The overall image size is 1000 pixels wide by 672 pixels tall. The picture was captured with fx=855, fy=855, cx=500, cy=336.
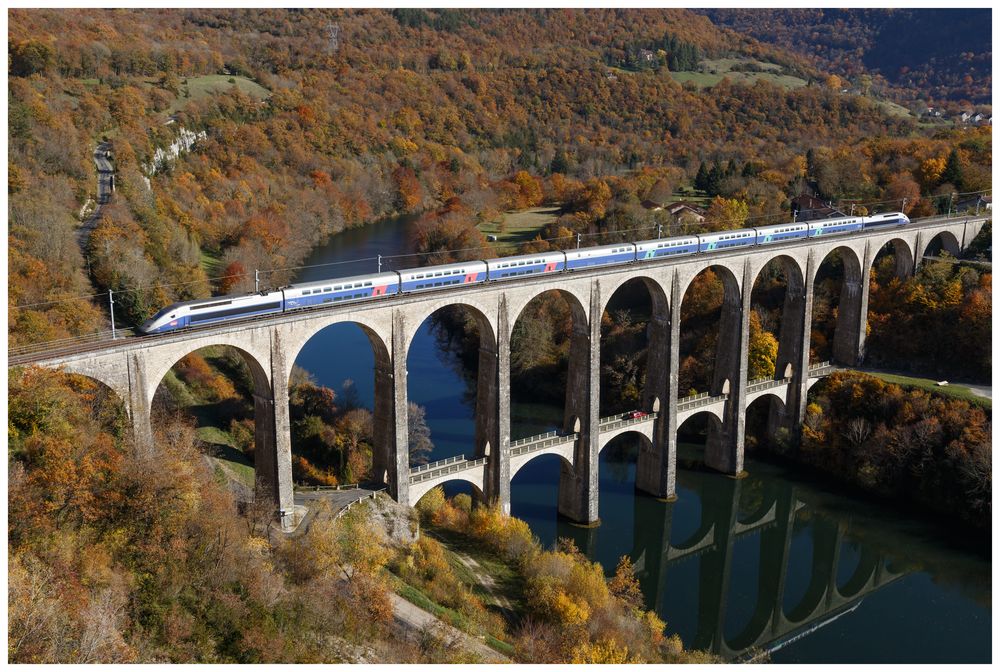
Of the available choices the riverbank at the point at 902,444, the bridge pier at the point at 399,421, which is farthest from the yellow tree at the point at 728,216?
the bridge pier at the point at 399,421

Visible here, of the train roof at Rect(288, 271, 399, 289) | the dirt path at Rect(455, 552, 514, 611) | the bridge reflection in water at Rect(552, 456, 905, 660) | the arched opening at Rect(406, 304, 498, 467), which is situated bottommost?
the bridge reflection in water at Rect(552, 456, 905, 660)

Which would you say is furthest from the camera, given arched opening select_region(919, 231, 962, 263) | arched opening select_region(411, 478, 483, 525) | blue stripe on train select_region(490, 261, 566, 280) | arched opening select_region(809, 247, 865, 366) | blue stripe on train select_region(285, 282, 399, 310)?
arched opening select_region(919, 231, 962, 263)

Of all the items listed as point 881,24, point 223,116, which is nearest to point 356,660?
point 223,116

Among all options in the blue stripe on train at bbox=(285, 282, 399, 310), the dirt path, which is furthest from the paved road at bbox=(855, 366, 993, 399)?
the blue stripe on train at bbox=(285, 282, 399, 310)

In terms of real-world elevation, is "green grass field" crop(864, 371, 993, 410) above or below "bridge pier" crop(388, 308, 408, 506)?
below

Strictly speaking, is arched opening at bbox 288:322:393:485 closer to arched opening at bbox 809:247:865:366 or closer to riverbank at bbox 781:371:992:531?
riverbank at bbox 781:371:992:531

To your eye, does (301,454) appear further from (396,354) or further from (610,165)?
(610,165)
